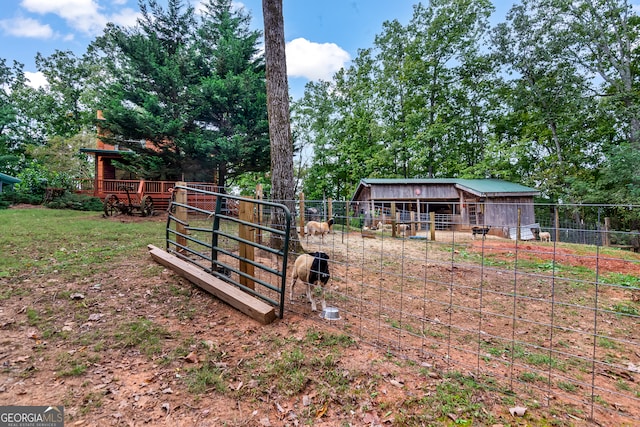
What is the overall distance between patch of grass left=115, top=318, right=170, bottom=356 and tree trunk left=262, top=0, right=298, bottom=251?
3029mm

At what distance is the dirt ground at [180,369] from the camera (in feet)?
6.41

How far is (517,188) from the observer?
18859mm

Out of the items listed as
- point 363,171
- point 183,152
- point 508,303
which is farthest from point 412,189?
point 508,303

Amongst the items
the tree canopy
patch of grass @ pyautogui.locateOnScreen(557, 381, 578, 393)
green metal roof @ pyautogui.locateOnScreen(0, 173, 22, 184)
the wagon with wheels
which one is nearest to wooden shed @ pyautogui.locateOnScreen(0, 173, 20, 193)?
green metal roof @ pyautogui.locateOnScreen(0, 173, 22, 184)

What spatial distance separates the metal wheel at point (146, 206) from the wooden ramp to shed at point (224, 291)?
9.31 m

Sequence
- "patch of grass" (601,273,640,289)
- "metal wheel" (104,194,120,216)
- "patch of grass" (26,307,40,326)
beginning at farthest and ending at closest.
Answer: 1. "metal wheel" (104,194,120,216)
2. "patch of grass" (601,273,640,289)
3. "patch of grass" (26,307,40,326)

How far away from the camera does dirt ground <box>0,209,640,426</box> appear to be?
6.41ft

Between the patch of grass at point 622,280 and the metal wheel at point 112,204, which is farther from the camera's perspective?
the metal wheel at point 112,204

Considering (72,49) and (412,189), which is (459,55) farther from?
(72,49)

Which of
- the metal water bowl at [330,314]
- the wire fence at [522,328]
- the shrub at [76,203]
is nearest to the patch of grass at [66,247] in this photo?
the metal water bowl at [330,314]

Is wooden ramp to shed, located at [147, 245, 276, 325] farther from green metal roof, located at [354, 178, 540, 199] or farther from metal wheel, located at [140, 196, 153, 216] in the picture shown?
green metal roof, located at [354, 178, 540, 199]

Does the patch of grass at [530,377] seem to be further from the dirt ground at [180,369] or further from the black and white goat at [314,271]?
the black and white goat at [314,271]

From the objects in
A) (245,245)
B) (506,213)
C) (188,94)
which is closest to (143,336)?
(245,245)

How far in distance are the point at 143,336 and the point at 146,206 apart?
1200cm
